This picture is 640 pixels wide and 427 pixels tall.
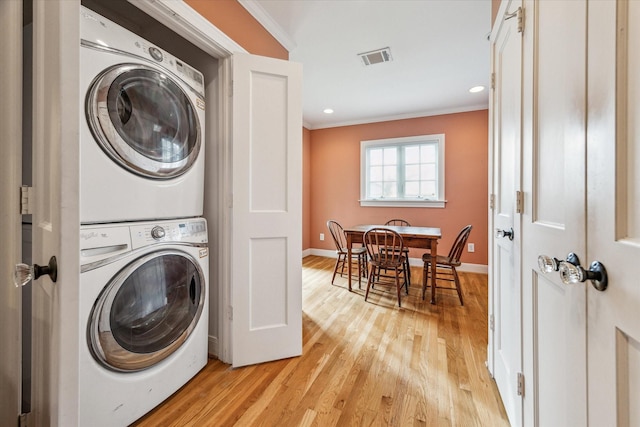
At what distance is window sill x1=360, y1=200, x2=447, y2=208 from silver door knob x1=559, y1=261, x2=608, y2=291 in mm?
3764

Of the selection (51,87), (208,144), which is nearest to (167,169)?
(208,144)

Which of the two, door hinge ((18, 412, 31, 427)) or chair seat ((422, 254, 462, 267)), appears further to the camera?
chair seat ((422, 254, 462, 267))

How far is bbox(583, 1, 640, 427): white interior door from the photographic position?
0.48 m

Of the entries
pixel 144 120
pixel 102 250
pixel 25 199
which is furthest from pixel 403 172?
pixel 25 199

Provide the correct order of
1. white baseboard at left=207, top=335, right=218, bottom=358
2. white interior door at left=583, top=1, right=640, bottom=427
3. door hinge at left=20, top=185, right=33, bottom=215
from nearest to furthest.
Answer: white interior door at left=583, top=1, right=640, bottom=427 < door hinge at left=20, top=185, right=33, bottom=215 < white baseboard at left=207, top=335, right=218, bottom=358

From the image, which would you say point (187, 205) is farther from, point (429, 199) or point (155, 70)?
point (429, 199)

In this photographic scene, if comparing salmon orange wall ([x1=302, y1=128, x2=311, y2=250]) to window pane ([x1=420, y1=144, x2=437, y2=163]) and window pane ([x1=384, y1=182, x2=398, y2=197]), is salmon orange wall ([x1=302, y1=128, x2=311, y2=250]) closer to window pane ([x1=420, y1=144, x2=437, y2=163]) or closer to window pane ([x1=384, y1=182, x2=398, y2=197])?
window pane ([x1=384, y1=182, x2=398, y2=197])

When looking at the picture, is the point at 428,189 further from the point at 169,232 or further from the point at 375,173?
the point at 169,232

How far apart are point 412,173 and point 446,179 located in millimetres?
529

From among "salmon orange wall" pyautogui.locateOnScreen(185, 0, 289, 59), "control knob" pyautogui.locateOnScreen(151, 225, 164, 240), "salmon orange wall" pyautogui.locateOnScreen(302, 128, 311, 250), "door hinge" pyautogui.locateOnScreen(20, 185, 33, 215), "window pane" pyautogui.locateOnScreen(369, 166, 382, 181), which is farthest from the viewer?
"salmon orange wall" pyautogui.locateOnScreen(302, 128, 311, 250)

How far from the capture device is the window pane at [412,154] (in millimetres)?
4312

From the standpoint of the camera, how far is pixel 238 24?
1750 millimetres

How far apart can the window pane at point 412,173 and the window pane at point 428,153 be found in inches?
6.0

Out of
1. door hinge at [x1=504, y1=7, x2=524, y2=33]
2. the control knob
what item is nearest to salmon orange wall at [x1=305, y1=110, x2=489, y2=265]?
door hinge at [x1=504, y1=7, x2=524, y2=33]
